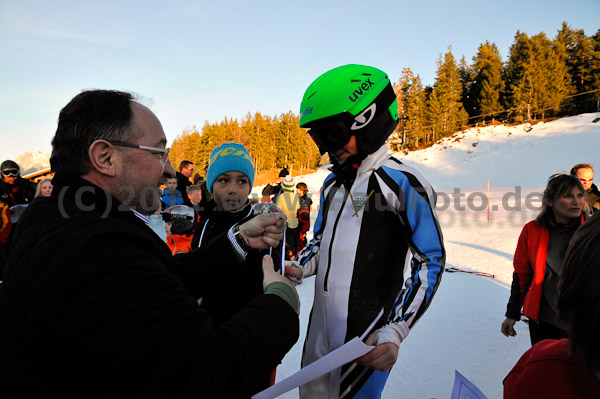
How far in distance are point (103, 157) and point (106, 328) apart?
678 millimetres

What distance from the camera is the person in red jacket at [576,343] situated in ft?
2.77

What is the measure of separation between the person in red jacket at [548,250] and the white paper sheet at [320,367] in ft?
7.64

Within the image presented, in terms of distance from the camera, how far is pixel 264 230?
1.83 meters

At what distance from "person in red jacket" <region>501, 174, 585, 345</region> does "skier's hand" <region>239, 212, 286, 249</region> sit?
2422 mm

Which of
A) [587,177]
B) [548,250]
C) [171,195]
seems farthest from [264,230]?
[171,195]

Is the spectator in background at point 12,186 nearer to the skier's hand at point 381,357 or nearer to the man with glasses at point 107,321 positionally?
the man with glasses at point 107,321

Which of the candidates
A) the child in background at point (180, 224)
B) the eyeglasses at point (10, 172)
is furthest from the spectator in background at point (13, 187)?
the child in background at point (180, 224)

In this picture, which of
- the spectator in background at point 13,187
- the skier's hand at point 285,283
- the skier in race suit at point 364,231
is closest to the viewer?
the skier's hand at point 285,283

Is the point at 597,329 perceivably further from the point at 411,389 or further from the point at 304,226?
the point at 304,226

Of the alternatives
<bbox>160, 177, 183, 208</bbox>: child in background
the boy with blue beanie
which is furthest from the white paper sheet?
<bbox>160, 177, 183, 208</bbox>: child in background

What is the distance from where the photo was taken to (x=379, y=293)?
178 cm

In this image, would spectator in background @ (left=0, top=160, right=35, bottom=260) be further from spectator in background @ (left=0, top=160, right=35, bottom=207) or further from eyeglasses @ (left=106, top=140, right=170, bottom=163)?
eyeglasses @ (left=106, top=140, right=170, bottom=163)

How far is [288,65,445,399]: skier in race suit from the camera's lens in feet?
5.54

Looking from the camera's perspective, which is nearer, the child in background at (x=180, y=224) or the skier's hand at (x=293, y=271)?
the skier's hand at (x=293, y=271)
